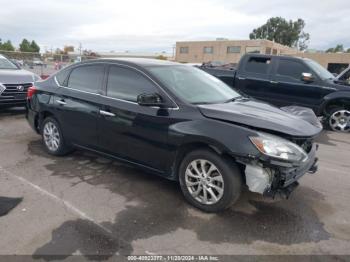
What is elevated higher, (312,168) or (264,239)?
(312,168)

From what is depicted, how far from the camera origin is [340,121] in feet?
28.2

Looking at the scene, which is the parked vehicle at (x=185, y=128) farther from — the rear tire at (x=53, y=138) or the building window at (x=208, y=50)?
the building window at (x=208, y=50)

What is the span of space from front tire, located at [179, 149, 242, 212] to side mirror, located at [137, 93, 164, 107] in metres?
0.72

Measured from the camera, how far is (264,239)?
3.25m

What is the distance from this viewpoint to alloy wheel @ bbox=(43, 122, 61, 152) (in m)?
5.40

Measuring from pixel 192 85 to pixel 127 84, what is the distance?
86 cm

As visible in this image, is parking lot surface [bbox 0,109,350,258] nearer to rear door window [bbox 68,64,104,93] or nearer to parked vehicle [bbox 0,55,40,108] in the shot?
rear door window [bbox 68,64,104,93]

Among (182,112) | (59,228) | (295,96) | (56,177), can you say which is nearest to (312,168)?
(182,112)

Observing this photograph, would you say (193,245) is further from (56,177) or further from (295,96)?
(295,96)

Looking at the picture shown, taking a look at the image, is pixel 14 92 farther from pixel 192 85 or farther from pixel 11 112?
pixel 192 85

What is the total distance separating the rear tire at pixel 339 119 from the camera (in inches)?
335

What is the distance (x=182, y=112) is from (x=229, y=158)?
76 cm

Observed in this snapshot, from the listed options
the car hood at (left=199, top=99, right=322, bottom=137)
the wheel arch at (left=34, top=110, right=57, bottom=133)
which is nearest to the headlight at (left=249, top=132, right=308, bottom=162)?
the car hood at (left=199, top=99, right=322, bottom=137)

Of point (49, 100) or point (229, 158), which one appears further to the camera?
point (49, 100)
